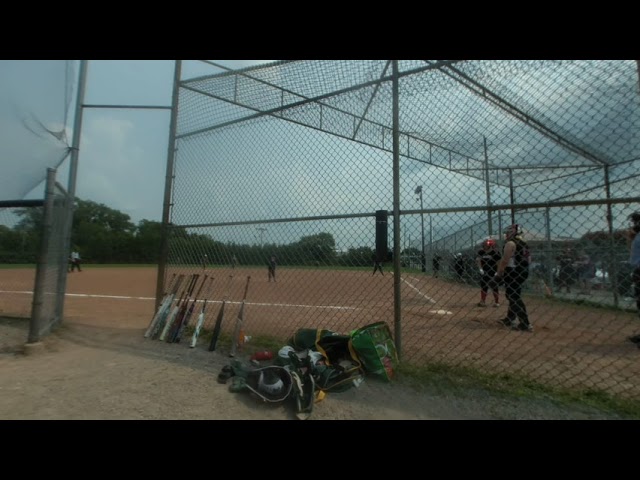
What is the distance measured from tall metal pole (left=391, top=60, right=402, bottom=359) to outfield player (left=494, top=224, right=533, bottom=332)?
2432 millimetres

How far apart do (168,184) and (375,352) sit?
4.13 m

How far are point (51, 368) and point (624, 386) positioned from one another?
563cm

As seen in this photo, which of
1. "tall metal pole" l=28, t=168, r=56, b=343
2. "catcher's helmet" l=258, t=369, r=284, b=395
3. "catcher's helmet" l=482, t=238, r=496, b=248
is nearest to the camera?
"catcher's helmet" l=258, t=369, r=284, b=395

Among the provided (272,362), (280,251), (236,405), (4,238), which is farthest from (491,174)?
(4,238)

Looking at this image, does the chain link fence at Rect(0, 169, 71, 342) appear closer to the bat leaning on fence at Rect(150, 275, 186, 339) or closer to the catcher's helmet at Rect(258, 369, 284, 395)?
the bat leaning on fence at Rect(150, 275, 186, 339)

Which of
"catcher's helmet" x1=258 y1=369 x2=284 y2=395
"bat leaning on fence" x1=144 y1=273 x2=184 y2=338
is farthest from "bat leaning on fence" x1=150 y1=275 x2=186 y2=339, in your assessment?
"catcher's helmet" x1=258 y1=369 x2=284 y2=395

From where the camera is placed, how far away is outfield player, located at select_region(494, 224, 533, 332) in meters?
4.58

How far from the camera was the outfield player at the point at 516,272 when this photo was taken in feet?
15.0

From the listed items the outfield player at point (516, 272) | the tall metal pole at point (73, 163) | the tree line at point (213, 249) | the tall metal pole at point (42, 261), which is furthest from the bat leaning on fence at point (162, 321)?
the outfield player at point (516, 272)

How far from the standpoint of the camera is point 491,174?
341 inches

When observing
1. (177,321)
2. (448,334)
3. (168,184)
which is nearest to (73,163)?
(168,184)

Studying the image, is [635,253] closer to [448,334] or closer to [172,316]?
[448,334]

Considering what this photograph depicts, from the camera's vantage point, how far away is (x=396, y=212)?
3.11 meters

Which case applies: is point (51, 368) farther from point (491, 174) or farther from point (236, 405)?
point (491, 174)
